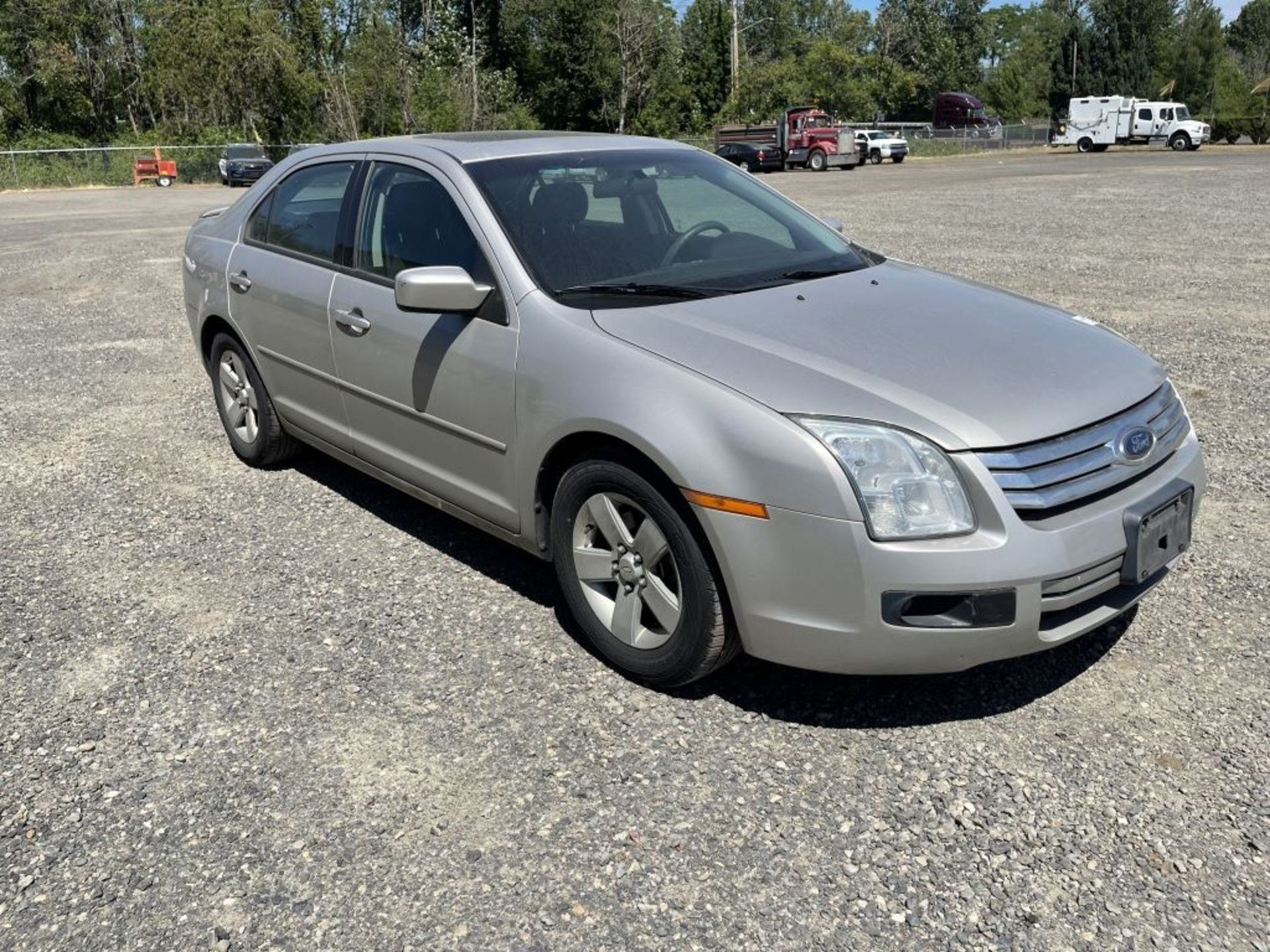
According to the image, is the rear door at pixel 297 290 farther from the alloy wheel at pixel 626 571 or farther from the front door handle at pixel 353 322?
the alloy wheel at pixel 626 571

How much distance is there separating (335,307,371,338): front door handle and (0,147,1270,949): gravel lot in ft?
3.11

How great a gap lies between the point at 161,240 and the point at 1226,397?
1598 cm

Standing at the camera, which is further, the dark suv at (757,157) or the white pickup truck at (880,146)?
the white pickup truck at (880,146)

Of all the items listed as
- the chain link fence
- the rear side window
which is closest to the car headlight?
the rear side window

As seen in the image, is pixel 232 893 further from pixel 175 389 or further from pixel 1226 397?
pixel 1226 397

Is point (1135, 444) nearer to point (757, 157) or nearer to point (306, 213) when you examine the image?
point (306, 213)

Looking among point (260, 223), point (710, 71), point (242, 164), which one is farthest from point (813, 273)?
point (710, 71)

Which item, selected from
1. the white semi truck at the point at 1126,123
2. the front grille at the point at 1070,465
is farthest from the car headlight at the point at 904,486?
the white semi truck at the point at 1126,123

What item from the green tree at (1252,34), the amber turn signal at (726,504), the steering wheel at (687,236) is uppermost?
the green tree at (1252,34)

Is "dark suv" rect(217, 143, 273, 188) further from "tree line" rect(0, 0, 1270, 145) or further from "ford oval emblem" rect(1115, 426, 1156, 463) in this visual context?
"ford oval emblem" rect(1115, 426, 1156, 463)

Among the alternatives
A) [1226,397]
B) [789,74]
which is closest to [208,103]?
[789,74]

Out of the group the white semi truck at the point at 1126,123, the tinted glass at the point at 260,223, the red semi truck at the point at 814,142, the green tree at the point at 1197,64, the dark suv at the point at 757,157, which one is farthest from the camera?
the green tree at the point at 1197,64

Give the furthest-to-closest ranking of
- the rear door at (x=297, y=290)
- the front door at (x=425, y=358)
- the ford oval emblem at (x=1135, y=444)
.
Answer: the rear door at (x=297, y=290) → the front door at (x=425, y=358) → the ford oval emblem at (x=1135, y=444)

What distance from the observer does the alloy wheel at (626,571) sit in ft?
10.9
